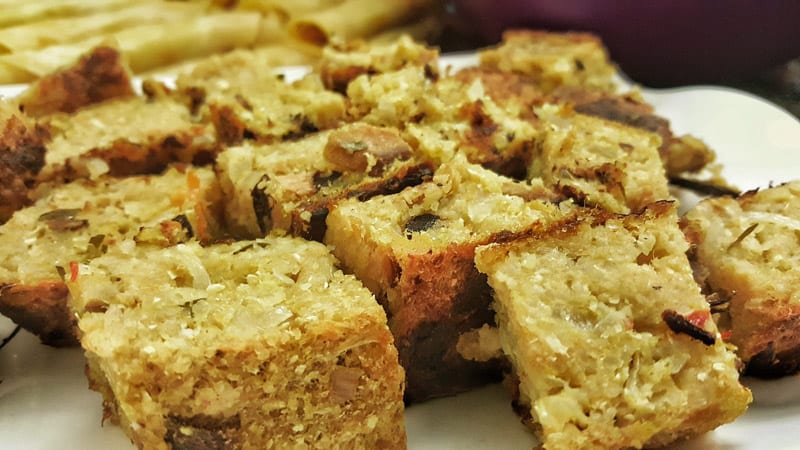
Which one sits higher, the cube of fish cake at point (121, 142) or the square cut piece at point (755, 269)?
the cube of fish cake at point (121, 142)

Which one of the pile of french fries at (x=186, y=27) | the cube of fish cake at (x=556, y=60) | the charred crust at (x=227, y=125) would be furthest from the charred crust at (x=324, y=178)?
the pile of french fries at (x=186, y=27)

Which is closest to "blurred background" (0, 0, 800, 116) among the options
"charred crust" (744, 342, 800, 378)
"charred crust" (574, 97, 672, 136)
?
"charred crust" (574, 97, 672, 136)

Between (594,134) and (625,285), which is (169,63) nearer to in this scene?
(594,134)

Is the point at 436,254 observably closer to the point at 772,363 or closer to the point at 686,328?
the point at 686,328

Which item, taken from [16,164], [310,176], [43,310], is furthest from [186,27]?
[43,310]

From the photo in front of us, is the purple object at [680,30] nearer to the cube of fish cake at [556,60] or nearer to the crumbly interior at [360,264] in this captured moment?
the cube of fish cake at [556,60]

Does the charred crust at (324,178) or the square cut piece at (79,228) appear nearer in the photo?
the square cut piece at (79,228)
